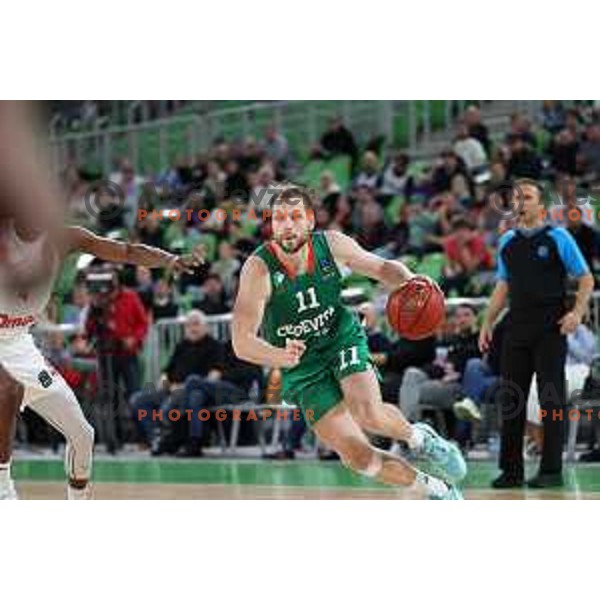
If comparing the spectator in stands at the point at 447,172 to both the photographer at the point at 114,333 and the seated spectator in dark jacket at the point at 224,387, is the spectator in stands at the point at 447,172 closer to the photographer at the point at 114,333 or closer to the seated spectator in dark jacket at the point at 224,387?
the seated spectator in dark jacket at the point at 224,387

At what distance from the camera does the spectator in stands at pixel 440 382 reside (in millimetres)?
13586

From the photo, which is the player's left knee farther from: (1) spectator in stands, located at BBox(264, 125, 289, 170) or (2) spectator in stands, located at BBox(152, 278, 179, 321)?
(1) spectator in stands, located at BBox(264, 125, 289, 170)

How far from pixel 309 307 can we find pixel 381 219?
714 centimetres

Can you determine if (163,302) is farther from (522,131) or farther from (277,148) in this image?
(522,131)

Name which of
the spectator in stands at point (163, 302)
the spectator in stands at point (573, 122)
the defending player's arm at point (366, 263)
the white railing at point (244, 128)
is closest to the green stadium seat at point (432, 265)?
the spectator in stands at point (573, 122)

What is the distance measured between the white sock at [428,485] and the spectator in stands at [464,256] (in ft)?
18.6

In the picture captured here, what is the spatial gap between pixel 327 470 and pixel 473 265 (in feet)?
9.14

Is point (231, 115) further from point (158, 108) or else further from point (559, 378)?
point (559, 378)

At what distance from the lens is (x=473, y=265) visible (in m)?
15.2

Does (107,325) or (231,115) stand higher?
(231,115)

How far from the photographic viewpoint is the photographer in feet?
50.9

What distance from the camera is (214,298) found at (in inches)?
634

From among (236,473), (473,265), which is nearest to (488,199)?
(473,265)

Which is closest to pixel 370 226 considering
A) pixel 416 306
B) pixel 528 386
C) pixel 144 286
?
pixel 144 286
